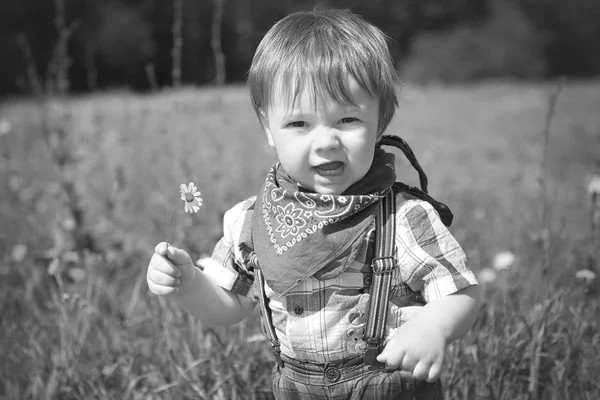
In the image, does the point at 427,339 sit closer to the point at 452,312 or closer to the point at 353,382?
the point at 452,312

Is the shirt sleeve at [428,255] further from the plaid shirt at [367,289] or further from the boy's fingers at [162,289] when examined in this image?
the boy's fingers at [162,289]

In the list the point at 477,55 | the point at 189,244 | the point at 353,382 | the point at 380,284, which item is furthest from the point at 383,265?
the point at 477,55

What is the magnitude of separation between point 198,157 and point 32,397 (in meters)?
2.69

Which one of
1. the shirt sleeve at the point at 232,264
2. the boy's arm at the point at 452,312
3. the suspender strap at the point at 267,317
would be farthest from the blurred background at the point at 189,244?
the boy's arm at the point at 452,312

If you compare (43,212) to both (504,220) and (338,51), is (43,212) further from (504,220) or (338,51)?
(338,51)

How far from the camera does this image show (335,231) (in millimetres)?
1470

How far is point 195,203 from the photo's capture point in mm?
1457

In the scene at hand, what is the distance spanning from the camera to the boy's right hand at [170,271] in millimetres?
1476

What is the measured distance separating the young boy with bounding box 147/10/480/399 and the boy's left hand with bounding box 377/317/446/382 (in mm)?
55

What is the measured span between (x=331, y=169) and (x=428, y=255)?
0.28m

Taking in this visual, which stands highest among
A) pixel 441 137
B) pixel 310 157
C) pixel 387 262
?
pixel 310 157

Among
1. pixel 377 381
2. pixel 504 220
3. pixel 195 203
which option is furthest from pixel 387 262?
pixel 504 220

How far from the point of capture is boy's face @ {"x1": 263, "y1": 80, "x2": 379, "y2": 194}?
4.75 ft

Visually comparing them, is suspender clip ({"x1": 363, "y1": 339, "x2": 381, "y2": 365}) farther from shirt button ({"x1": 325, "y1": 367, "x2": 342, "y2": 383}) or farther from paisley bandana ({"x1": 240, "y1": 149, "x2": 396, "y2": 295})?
paisley bandana ({"x1": 240, "y1": 149, "x2": 396, "y2": 295})
